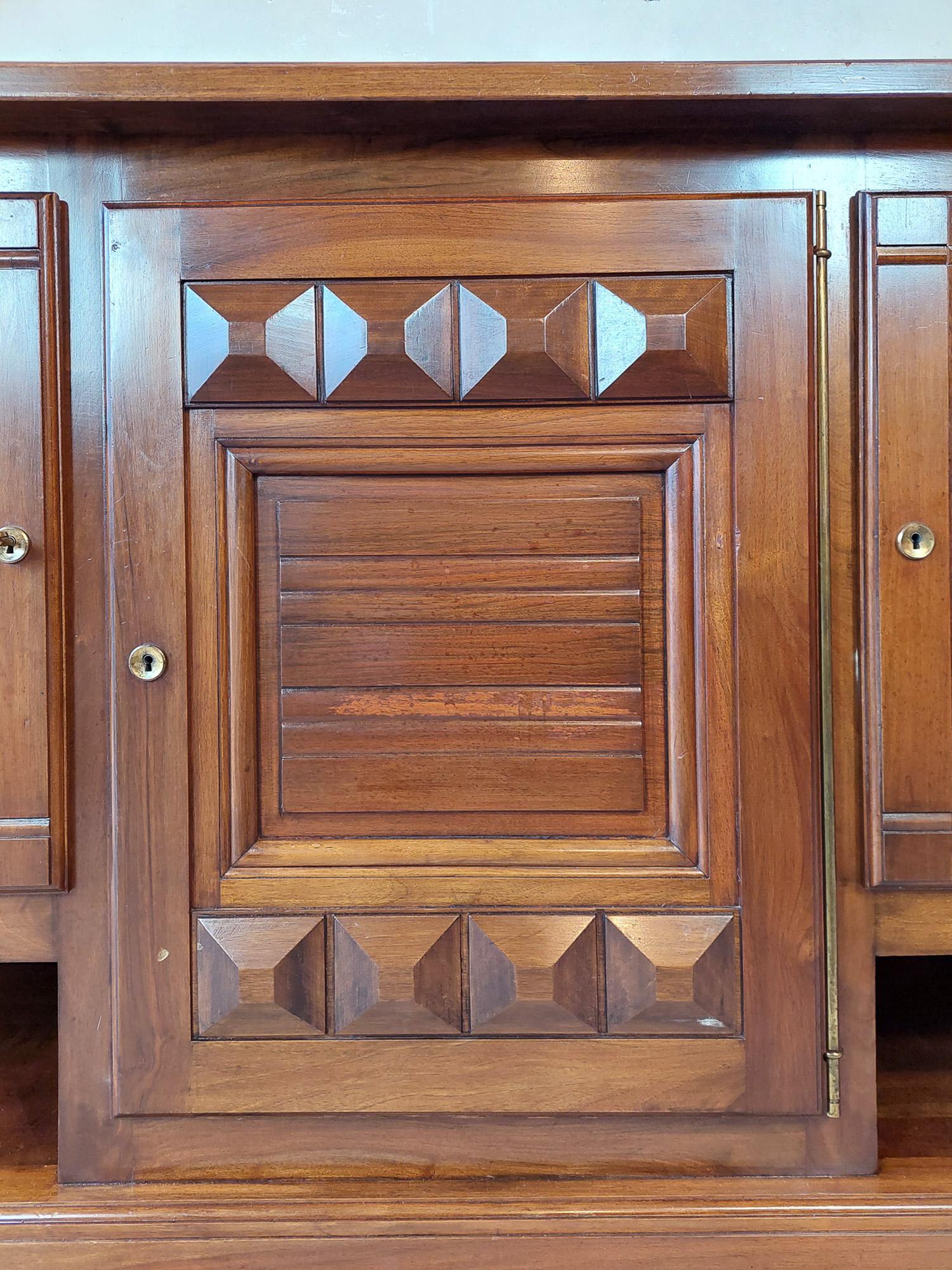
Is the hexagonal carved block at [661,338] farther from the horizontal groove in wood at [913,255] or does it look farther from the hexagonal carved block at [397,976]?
the hexagonal carved block at [397,976]

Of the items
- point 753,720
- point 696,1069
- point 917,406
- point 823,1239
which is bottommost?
point 823,1239

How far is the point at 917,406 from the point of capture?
667 millimetres

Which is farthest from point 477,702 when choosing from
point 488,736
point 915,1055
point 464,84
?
point 915,1055

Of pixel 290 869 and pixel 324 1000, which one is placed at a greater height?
pixel 290 869

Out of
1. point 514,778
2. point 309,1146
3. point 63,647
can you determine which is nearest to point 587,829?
point 514,778

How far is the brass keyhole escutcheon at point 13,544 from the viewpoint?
26.1 inches

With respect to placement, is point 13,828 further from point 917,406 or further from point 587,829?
point 917,406

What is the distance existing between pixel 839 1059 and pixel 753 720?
28cm

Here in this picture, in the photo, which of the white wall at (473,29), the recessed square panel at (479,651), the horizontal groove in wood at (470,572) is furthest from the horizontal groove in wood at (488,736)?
the white wall at (473,29)

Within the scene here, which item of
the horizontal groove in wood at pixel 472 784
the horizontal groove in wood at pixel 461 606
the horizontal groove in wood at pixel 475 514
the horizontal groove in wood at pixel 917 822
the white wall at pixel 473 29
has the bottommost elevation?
the horizontal groove in wood at pixel 917 822

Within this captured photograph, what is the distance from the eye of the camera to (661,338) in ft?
2.19

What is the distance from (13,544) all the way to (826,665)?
672 mm

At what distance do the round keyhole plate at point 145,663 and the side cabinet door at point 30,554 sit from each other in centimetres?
6

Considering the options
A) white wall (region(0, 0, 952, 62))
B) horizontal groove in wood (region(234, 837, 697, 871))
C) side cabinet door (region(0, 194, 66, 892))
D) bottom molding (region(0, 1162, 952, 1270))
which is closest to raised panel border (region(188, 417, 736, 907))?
horizontal groove in wood (region(234, 837, 697, 871))
